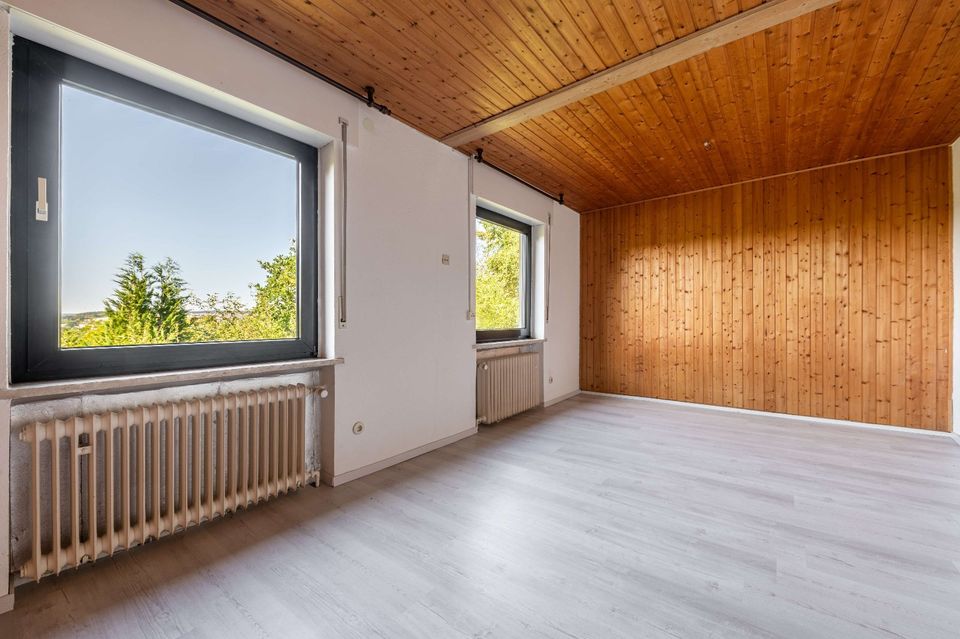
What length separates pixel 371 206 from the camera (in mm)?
2914

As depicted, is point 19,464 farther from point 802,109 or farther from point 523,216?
point 802,109

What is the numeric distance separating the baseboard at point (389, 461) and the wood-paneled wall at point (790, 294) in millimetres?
2904

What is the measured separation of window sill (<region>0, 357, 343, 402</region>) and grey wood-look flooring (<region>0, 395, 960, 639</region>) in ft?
2.61

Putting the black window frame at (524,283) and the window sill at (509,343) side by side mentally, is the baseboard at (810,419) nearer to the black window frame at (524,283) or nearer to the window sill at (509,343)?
the window sill at (509,343)

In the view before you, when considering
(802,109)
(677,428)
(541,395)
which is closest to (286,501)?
(541,395)

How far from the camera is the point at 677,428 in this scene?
411 centimetres

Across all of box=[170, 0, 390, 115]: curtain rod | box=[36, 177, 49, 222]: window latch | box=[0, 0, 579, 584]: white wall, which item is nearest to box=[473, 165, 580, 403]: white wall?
box=[0, 0, 579, 584]: white wall

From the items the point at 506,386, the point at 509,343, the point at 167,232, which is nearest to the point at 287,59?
the point at 167,232

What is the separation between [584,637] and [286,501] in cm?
188

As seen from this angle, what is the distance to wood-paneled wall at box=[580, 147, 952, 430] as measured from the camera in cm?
392

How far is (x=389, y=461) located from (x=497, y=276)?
242cm

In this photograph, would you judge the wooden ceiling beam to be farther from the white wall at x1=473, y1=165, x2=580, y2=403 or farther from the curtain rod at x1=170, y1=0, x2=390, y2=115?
the white wall at x1=473, y1=165, x2=580, y2=403

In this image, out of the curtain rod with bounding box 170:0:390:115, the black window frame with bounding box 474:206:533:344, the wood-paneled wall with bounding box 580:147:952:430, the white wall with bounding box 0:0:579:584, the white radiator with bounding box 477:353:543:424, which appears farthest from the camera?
the black window frame with bounding box 474:206:533:344

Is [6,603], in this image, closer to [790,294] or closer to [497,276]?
[497,276]
